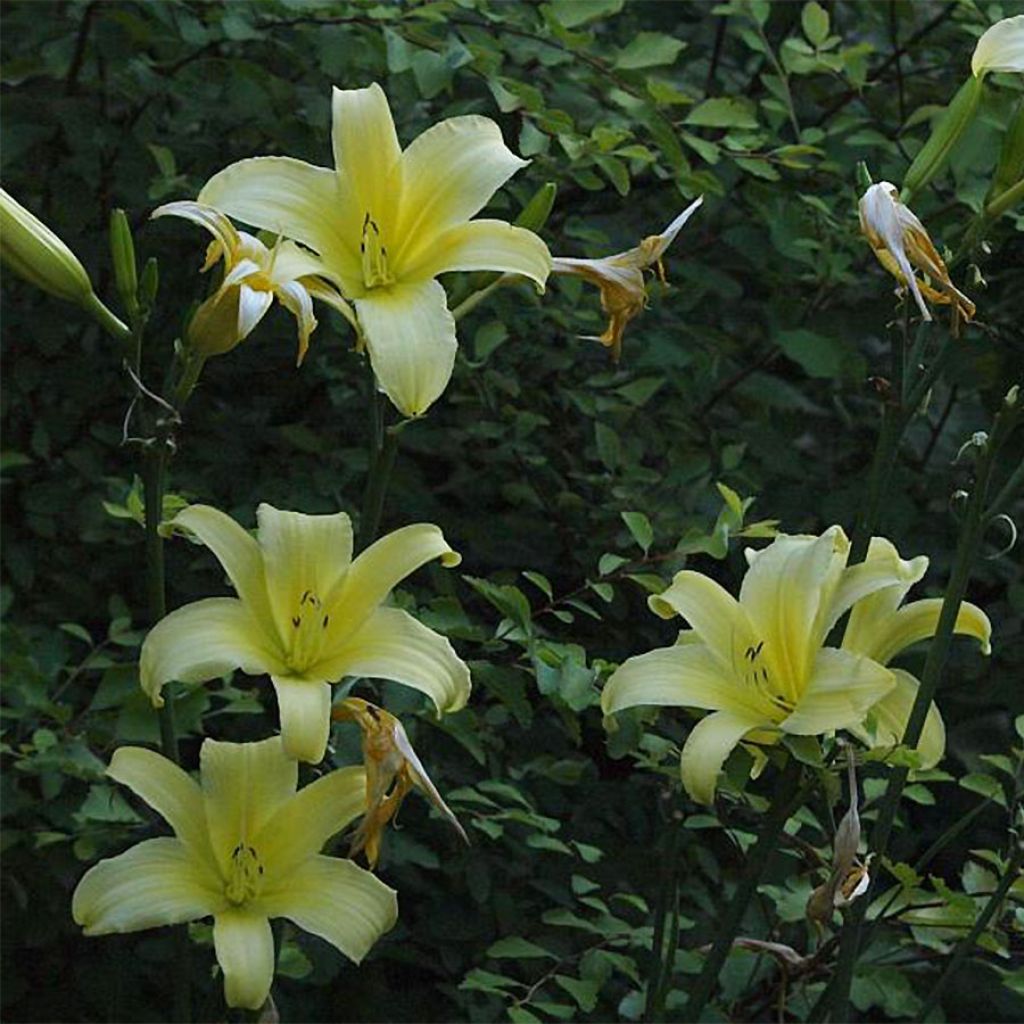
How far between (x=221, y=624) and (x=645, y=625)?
0.69 m

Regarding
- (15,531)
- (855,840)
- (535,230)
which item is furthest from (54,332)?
(855,840)

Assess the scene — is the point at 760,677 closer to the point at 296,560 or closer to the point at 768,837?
the point at 768,837

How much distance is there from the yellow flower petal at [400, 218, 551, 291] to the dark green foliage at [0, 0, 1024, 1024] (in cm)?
40

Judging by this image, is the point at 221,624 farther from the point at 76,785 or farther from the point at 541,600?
the point at 541,600

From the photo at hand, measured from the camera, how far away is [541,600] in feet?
4.80

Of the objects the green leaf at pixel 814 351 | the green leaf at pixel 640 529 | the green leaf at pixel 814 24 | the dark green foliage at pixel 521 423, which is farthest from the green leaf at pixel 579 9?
the green leaf at pixel 640 529

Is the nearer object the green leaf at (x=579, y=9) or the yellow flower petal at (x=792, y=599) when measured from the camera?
the yellow flower petal at (x=792, y=599)

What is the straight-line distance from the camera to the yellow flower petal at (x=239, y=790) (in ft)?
2.58

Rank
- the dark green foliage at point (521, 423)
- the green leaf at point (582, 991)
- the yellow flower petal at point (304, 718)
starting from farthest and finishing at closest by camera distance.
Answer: the dark green foliage at point (521, 423)
the green leaf at point (582, 991)
the yellow flower petal at point (304, 718)

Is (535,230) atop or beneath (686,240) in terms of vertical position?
atop

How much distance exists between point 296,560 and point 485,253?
0.49 feet

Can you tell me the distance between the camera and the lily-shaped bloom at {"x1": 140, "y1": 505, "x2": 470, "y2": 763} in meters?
0.73

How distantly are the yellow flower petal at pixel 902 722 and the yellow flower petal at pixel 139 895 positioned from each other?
0.97 feet

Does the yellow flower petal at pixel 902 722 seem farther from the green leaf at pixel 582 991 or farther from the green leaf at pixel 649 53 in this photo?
the green leaf at pixel 649 53
